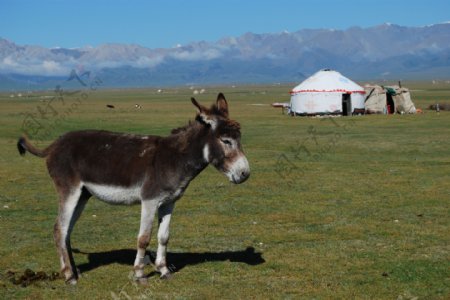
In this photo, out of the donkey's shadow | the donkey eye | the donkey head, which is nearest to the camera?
the donkey head

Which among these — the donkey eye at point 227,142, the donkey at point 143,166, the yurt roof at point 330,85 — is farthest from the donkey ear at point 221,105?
the yurt roof at point 330,85

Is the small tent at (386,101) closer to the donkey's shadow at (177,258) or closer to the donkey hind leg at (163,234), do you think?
the donkey's shadow at (177,258)

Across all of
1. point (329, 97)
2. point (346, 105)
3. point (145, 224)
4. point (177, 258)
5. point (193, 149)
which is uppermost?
point (193, 149)

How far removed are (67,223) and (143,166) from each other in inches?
60.8

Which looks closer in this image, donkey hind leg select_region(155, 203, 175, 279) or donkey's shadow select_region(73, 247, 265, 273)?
donkey hind leg select_region(155, 203, 175, 279)

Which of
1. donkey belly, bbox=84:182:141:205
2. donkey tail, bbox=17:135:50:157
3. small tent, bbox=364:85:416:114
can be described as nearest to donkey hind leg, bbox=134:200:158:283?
donkey belly, bbox=84:182:141:205

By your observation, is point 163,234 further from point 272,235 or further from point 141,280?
point 272,235

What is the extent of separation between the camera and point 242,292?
9.64 metres

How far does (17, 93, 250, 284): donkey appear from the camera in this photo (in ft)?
31.4

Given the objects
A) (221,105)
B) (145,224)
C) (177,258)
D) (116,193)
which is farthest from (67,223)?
(221,105)

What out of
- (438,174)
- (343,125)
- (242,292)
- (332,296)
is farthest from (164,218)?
(343,125)

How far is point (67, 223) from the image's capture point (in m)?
9.94

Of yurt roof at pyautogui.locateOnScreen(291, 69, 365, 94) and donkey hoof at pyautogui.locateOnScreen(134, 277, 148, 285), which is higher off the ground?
yurt roof at pyautogui.locateOnScreen(291, 69, 365, 94)

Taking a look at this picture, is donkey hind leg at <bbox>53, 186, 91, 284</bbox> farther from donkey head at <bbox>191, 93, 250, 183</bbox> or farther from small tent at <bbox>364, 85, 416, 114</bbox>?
small tent at <bbox>364, 85, 416, 114</bbox>
